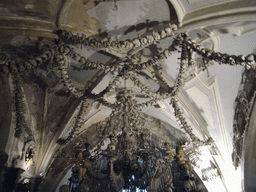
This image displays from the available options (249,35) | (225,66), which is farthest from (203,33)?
(225,66)

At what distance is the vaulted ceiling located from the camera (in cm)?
295

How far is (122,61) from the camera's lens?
3.98m

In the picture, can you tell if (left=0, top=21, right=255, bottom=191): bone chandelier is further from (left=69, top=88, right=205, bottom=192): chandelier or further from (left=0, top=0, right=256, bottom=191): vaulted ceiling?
(left=0, top=0, right=256, bottom=191): vaulted ceiling

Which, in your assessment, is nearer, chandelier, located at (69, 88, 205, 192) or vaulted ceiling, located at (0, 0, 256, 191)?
vaulted ceiling, located at (0, 0, 256, 191)

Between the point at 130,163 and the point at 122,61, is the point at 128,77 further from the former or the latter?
the point at 130,163

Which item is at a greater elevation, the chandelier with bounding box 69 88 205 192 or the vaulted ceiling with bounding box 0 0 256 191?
the vaulted ceiling with bounding box 0 0 256 191

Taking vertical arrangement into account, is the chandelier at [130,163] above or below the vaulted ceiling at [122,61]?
below

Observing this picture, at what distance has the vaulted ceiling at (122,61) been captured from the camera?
295 centimetres

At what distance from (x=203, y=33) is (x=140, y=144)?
2289mm

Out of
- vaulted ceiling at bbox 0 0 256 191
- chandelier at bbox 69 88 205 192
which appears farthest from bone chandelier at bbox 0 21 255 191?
vaulted ceiling at bbox 0 0 256 191

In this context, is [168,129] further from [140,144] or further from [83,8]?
[83,8]

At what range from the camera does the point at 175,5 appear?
2842 mm

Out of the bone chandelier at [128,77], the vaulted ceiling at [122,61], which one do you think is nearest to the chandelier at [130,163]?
the bone chandelier at [128,77]

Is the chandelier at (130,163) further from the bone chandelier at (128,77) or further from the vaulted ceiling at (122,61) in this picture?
the vaulted ceiling at (122,61)
